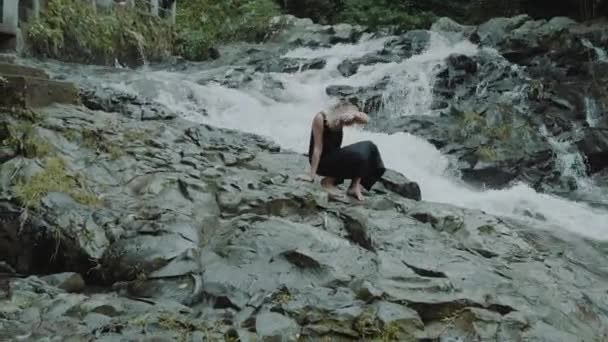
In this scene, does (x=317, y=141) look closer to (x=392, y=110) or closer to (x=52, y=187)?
(x=52, y=187)

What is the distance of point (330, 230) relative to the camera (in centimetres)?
536

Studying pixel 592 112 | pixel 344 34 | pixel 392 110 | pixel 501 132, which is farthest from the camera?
pixel 344 34

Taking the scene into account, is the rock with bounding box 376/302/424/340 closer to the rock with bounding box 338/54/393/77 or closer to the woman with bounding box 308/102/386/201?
the woman with bounding box 308/102/386/201

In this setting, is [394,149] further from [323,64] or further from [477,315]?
[477,315]

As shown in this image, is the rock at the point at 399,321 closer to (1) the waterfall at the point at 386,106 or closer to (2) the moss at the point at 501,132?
(1) the waterfall at the point at 386,106

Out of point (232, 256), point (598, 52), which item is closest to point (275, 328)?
point (232, 256)

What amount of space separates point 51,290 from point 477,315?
2926 millimetres

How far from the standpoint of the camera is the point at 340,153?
6.05 metres

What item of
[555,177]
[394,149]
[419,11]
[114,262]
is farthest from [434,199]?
[419,11]

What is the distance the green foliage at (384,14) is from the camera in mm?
22000

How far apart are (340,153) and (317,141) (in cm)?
26

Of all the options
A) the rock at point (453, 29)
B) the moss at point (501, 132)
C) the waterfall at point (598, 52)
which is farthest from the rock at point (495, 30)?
the moss at point (501, 132)

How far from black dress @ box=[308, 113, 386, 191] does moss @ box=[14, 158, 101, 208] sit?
2236 millimetres

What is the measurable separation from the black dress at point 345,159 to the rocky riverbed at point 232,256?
0.26m
